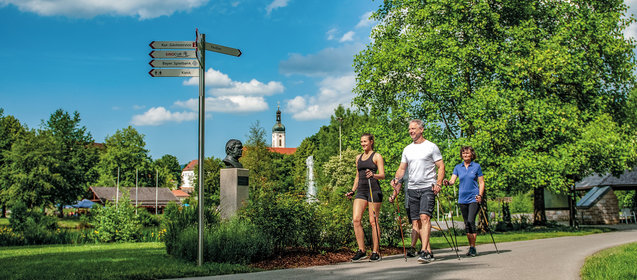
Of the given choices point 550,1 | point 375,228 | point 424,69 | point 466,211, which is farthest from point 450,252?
point 550,1

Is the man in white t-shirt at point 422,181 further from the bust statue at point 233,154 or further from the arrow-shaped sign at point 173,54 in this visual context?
the bust statue at point 233,154

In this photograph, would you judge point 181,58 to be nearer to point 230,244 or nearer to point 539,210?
point 230,244

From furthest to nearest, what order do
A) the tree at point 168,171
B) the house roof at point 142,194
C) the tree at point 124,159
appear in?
the tree at point 168,171 < the house roof at point 142,194 < the tree at point 124,159

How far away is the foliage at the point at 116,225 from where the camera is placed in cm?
1520

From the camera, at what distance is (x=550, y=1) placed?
21.8 metres

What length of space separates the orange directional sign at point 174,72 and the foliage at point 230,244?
100 inches

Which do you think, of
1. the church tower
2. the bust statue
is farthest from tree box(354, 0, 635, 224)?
the church tower

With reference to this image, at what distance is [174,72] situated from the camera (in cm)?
776

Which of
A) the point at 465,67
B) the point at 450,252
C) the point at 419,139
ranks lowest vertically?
the point at 450,252

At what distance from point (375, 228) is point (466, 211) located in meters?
1.86

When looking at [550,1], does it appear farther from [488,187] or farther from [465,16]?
[488,187]

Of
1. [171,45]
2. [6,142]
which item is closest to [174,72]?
[171,45]

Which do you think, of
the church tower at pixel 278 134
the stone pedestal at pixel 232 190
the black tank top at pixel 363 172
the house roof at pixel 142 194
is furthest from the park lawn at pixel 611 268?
the church tower at pixel 278 134

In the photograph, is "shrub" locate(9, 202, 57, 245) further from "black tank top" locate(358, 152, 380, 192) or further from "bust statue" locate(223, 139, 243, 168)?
"black tank top" locate(358, 152, 380, 192)
